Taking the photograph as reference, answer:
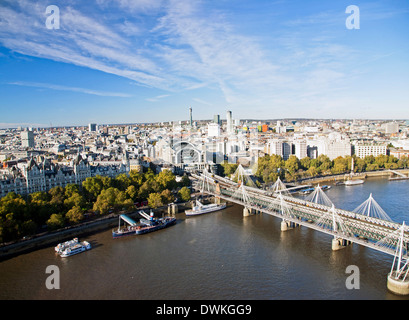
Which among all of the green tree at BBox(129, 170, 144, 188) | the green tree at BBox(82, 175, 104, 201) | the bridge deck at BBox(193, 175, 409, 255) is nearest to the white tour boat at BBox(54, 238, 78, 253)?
the green tree at BBox(82, 175, 104, 201)

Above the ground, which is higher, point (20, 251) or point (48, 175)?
point (48, 175)

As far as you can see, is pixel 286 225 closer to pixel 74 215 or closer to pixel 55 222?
pixel 74 215

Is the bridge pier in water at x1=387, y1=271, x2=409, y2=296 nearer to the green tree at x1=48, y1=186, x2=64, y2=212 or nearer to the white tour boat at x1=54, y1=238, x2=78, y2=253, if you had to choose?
the white tour boat at x1=54, y1=238, x2=78, y2=253

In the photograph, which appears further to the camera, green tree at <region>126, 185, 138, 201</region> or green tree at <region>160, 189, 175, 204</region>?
green tree at <region>160, 189, 175, 204</region>

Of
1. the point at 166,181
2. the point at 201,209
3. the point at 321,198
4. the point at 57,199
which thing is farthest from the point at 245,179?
the point at 57,199

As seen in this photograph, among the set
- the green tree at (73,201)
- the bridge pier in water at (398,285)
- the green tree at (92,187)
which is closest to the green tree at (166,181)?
the green tree at (92,187)
